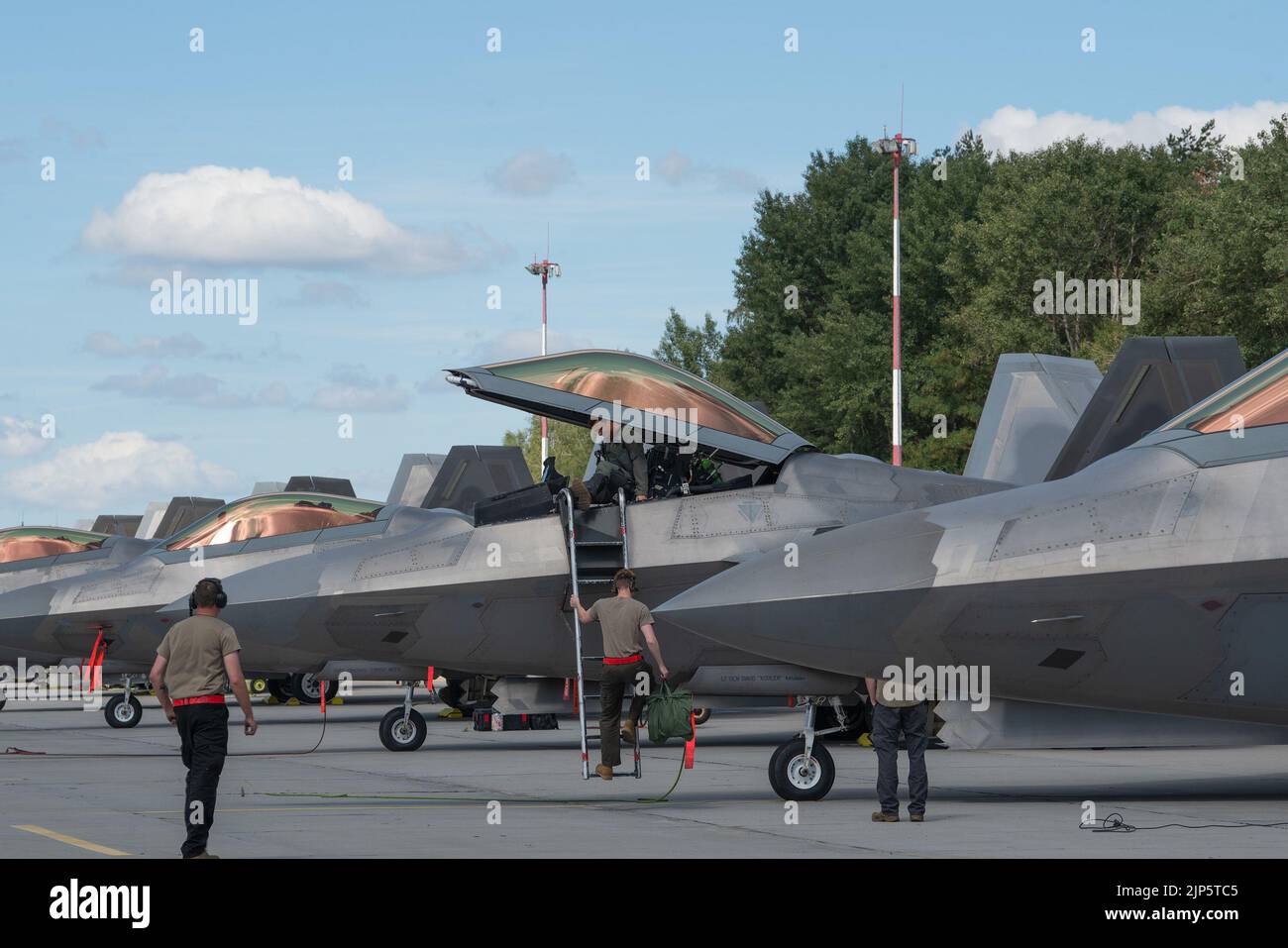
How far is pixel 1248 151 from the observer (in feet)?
161

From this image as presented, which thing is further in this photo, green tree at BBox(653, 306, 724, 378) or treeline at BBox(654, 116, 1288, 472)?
green tree at BBox(653, 306, 724, 378)

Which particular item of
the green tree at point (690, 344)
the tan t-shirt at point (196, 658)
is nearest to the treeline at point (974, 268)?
the green tree at point (690, 344)

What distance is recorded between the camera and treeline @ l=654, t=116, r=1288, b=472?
48.2 metres

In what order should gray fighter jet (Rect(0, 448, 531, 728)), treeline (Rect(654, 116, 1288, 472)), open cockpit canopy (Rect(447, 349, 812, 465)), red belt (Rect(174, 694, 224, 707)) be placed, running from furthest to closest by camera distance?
treeline (Rect(654, 116, 1288, 472)) < gray fighter jet (Rect(0, 448, 531, 728)) < open cockpit canopy (Rect(447, 349, 812, 465)) < red belt (Rect(174, 694, 224, 707))

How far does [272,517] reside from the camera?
25.2m

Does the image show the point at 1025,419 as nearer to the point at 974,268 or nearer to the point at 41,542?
the point at 41,542

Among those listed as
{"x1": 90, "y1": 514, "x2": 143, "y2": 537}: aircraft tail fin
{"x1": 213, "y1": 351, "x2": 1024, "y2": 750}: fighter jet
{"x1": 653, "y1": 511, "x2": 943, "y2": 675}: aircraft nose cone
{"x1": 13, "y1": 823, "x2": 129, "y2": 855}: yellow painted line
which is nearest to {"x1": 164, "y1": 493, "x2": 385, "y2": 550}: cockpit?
{"x1": 213, "y1": 351, "x2": 1024, "y2": 750}: fighter jet

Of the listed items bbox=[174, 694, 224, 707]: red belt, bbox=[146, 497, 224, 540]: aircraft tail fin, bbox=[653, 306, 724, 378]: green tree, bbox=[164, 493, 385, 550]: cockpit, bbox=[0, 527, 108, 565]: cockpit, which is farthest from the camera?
bbox=[653, 306, 724, 378]: green tree

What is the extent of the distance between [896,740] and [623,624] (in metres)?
3.41

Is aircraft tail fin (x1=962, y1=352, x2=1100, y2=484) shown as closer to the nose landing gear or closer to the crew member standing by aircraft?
the nose landing gear

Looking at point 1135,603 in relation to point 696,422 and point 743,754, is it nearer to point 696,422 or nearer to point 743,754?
point 696,422

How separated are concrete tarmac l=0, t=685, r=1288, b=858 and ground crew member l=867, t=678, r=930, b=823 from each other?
0.83 ft

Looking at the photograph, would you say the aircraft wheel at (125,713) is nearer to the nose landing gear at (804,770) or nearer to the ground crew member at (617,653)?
the ground crew member at (617,653)
